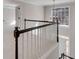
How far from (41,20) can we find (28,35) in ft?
1.18

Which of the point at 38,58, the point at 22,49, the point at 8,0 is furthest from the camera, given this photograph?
the point at 38,58

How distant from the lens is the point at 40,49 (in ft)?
5.77

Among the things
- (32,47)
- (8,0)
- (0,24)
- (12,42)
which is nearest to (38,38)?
(32,47)

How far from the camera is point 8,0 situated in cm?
130

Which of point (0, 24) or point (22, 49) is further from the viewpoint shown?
point (22, 49)

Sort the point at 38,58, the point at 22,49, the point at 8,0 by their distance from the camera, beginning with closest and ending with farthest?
the point at 8,0 → the point at 22,49 → the point at 38,58

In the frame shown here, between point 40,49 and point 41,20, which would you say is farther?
point 40,49

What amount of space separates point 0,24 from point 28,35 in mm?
1137

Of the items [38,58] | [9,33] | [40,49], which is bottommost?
[38,58]
